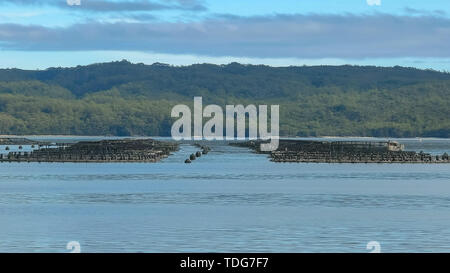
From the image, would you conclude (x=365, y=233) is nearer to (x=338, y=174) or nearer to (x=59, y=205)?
(x=59, y=205)

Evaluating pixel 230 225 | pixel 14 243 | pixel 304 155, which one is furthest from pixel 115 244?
pixel 304 155

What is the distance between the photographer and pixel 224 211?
179ft

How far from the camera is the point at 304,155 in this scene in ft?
444

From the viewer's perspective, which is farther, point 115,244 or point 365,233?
point 365,233

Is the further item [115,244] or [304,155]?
[304,155]

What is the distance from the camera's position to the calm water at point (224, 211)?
131ft

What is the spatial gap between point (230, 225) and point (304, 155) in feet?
293

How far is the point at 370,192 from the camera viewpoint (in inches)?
2817

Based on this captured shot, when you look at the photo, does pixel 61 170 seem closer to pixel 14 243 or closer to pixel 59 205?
pixel 59 205

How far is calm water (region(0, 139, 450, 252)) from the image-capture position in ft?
131

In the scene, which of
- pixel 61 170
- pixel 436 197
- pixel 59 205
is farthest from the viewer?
pixel 61 170
